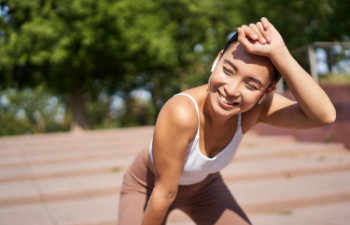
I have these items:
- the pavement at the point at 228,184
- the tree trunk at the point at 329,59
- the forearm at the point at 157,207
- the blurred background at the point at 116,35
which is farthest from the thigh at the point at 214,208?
the blurred background at the point at 116,35

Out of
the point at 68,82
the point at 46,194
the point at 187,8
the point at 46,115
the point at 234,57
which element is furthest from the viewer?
the point at 46,115

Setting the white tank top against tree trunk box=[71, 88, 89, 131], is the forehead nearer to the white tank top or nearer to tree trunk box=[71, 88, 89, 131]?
the white tank top

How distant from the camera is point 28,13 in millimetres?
18094

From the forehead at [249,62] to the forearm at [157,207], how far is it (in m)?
A: 0.72

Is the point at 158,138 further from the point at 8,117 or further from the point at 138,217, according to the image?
the point at 8,117

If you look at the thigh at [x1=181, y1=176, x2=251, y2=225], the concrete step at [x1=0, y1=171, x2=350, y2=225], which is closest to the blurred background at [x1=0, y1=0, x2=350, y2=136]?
the concrete step at [x1=0, y1=171, x2=350, y2=225]

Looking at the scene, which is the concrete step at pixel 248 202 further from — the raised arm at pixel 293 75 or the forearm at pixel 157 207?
the raised arm at pixel 293 75

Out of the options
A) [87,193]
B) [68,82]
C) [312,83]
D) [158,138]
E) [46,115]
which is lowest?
[46,115]

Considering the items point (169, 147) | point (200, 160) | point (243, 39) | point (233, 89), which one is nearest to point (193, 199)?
point (200, 160)

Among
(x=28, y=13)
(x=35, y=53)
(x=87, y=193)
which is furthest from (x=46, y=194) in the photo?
(x=28, y=13)

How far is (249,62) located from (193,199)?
3.37 feet

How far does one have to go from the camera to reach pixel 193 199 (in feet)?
7.84

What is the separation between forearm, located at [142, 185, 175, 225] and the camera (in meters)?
1.86

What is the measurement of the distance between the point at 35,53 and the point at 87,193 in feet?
44.2
